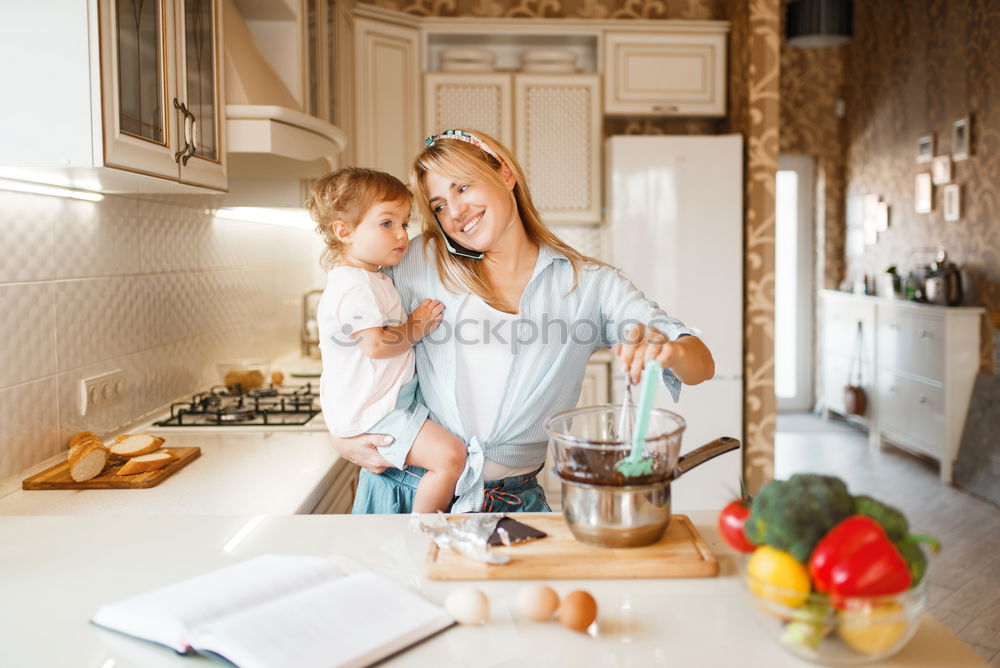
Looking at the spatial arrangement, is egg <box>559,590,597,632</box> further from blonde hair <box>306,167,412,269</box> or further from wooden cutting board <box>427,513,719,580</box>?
blonde hair <box>306,167,412,269</box>

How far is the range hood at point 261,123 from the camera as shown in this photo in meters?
2.03

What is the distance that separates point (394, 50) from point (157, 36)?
2430mm

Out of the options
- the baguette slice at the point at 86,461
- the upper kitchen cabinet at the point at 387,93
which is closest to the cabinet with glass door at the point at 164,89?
the baguette slice at the point at 86,461

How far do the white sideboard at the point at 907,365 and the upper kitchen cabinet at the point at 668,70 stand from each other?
1966 mm

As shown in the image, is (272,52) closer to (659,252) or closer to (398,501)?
(398,501)

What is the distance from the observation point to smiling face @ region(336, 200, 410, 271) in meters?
1.82

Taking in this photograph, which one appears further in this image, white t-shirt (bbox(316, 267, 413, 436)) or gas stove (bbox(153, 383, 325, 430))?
gas stove (bbox(153, 383, 325, 430))

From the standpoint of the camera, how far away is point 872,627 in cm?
75

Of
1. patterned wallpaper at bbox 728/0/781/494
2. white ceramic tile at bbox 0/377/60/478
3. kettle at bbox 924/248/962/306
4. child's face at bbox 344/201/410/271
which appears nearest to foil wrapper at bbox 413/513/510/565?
child's face at bbox 344/201/410/271

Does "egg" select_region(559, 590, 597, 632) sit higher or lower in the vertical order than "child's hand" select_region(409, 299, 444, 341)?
lower

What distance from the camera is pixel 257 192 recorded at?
9.16ft

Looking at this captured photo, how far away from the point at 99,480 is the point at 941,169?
17.5 feet

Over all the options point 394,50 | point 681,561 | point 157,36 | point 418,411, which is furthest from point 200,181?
point 394,50

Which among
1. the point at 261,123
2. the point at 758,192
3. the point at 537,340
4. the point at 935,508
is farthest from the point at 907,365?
the point at 261,123
